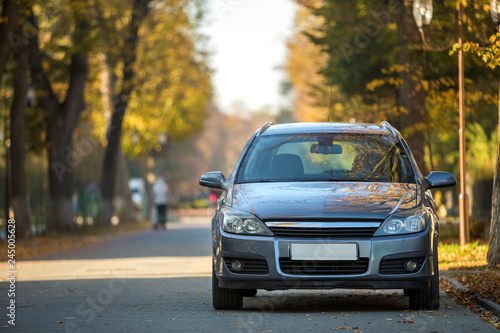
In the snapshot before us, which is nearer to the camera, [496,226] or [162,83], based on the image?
[496,226]

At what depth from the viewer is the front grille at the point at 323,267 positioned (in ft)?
27.8

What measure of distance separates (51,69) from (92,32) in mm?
2697

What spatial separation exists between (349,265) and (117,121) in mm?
28172

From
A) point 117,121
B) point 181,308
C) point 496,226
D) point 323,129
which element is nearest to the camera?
point 181,308

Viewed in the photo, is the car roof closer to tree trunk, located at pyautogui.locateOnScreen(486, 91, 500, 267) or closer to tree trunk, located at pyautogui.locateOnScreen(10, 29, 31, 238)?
tree trunk, located at pyautogui.locateOnScreen(486, 91, 500, 267)

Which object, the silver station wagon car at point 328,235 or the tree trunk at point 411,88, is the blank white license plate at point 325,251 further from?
the tree trunk at point 411,88

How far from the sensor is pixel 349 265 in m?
8.50

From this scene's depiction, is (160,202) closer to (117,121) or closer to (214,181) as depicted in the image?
(117,121)

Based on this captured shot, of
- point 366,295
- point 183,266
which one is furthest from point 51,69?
point 366,295

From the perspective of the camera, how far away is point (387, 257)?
845cm

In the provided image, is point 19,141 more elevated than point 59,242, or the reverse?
point 19,141

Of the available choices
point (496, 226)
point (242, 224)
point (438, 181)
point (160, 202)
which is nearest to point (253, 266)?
point (242, 224)

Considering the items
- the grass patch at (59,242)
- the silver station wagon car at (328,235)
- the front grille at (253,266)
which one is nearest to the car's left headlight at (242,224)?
the silver station wagon car at (328,235)

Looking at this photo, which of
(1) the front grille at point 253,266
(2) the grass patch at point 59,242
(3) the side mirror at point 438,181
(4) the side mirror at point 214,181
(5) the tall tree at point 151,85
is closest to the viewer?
(1) the front grille at point 253,266
